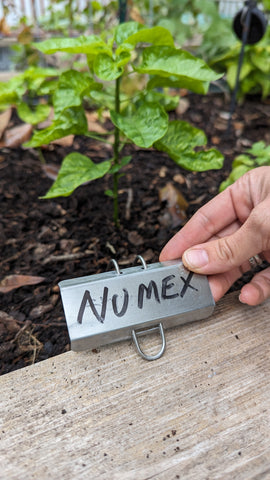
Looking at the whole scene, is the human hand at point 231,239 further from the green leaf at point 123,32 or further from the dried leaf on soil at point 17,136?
the dried leaf on soil at point 17,136

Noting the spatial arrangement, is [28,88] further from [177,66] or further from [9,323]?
[9,323]

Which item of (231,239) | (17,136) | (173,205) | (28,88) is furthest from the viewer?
(17,136)

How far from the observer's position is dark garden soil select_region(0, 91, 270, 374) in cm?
118

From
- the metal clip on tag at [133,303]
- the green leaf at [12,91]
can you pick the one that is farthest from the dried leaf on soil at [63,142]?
the metal clip on tag at [133,303]

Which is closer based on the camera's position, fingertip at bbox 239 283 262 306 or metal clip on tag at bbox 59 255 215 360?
metal clip on tag at bbox 59 255 215 360

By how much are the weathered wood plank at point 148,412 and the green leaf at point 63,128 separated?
64 cm

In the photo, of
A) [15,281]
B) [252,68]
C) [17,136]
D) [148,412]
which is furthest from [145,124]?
[252,68]

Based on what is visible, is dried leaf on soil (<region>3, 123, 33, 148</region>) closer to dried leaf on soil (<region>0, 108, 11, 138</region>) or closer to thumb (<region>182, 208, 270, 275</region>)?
dried leaf on soil (<region>0, 108, 11, 138</region>)

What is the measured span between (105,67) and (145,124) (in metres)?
0.20

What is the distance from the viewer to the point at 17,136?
2109mm

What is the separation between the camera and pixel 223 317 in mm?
1152

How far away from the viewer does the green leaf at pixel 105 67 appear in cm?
113

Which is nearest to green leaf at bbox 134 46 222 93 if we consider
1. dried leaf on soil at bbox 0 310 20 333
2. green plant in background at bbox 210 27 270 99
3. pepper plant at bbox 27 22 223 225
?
pepper plant at bbox 27 22 223 225

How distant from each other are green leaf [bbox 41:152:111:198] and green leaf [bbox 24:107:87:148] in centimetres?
9
